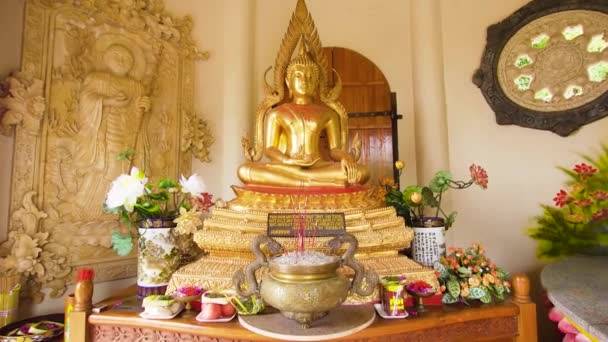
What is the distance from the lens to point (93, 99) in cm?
260

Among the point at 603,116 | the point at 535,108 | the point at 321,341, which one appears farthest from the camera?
the point at 535,108

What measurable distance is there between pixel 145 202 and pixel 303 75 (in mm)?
1617

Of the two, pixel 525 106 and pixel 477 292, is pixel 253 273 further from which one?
pixel 525 106

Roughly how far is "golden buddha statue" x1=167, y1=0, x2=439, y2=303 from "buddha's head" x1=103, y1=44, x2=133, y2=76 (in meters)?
1.20

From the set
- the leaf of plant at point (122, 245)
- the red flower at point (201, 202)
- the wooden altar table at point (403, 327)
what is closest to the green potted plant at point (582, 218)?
the wooden altar table at point (403, 327)

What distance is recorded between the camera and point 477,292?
5.47 feet

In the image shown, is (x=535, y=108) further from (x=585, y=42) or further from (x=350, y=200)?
(x=350, y=200)

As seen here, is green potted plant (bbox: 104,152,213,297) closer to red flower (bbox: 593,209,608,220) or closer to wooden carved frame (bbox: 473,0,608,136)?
red flower (bbox: 593,209,608,220)

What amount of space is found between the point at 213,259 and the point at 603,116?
3393mm

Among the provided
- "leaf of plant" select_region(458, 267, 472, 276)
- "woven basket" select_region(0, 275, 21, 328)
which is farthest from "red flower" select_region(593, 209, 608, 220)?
"woven basket" select_region(0, 275, 21, 328)

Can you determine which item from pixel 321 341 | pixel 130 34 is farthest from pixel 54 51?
pixel 321 341

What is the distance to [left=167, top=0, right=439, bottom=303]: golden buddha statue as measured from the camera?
5.97ft

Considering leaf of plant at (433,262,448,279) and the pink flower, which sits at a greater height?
the pink flower

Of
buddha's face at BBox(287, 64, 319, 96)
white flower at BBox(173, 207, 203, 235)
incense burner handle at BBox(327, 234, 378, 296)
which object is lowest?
incense burner handle at BBox(327, 234, 378, 296)
